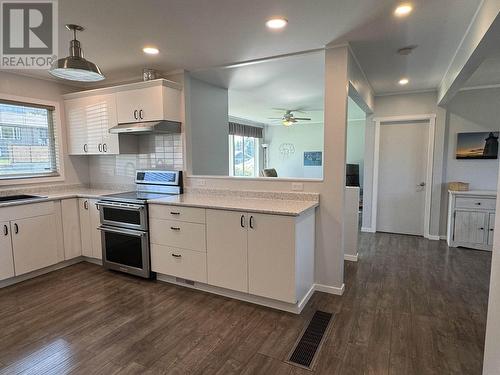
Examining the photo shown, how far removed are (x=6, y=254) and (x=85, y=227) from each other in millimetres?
834

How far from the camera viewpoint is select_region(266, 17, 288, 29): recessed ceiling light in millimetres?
2244

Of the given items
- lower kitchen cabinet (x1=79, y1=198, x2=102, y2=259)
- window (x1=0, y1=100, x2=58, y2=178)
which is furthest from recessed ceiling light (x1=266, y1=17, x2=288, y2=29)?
window (x1=0, y1=100, x2=58, y2=178)

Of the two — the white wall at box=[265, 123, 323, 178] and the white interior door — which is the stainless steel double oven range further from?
the white wall at box=[265, 123, 323, 178]

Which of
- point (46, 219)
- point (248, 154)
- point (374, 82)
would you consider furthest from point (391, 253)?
point (248, 154)

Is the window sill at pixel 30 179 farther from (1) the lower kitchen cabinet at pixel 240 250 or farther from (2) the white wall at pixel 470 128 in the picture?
(2) the white wall at pixel 470 128

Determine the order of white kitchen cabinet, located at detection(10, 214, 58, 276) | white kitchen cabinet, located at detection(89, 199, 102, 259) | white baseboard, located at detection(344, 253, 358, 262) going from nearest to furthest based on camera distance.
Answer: white kitchen cabinet, located at detection(10, 214, 58, 276), white kitchen cabinet, located at detection(89, 199, 102, 259), white baseboard, located at detection(344, 253, 358, 262)

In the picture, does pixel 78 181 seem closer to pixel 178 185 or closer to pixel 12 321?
pixel 178 185

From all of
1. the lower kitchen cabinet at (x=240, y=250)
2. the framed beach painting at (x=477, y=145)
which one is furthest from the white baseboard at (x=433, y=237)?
the lower kitchen cabinet at (x=240, y=250)

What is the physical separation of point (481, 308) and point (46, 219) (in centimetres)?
455

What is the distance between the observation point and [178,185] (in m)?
3.64

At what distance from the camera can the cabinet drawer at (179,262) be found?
2.93 metres

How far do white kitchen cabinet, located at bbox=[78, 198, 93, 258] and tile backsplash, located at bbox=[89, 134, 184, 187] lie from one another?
24.3 inches

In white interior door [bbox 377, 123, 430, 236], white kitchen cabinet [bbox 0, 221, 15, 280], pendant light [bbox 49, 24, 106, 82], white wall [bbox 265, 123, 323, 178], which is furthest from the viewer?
white wall [bbox 265, 123, 323, 178]

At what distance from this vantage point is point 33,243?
3.31 metres
